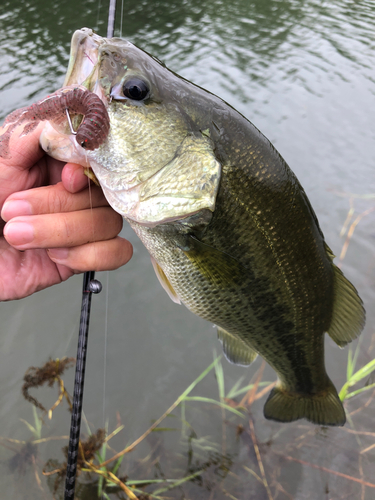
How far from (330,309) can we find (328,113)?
5436 mm

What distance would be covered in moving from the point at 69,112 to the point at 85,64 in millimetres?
256

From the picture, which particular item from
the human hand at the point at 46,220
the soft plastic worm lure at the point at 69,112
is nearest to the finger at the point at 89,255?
the human hand at the point at 46,220

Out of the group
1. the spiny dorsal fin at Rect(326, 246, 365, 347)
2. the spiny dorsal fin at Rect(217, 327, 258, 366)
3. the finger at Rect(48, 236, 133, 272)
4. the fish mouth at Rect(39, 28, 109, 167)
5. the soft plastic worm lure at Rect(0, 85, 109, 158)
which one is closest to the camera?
the soft plastic worm lure at Rect(0, 85, 109, 158)

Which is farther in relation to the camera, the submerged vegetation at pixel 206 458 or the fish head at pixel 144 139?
the submerged vegetation at pixel 206 458

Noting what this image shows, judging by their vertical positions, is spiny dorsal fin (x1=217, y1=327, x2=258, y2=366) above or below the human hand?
below

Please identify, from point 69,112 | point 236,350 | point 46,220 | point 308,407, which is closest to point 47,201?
point 46,220

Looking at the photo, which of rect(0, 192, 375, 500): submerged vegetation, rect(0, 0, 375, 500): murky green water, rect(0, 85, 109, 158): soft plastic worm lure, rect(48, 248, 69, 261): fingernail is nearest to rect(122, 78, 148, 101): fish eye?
rect(0, 85, 109, 158): soft plastic worm lure

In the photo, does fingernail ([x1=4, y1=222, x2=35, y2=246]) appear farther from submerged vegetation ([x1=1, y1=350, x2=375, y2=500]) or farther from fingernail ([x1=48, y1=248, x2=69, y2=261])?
submerged vegetation ([x1=1, y1=350, x2=375, y2=500])

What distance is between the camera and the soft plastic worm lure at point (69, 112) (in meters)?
1.12

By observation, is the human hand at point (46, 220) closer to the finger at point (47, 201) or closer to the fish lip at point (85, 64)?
A: the finger at point (47, 201)

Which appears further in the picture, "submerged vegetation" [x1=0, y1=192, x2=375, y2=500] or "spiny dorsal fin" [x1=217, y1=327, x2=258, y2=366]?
"submerged vegetation" [x1=0, y1=192, x2=375, y2=500]

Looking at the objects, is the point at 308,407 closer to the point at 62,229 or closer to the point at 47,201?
the point at 62,229

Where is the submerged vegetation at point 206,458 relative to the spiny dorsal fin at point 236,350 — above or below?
below

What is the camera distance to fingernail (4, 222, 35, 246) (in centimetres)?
141
